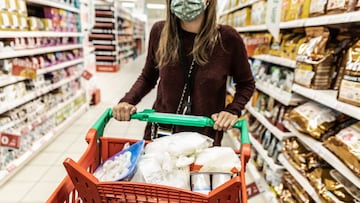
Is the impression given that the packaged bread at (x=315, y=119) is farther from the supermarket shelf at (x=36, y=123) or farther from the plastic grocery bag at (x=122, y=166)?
the supermarket shelf at (x=36, y=123)

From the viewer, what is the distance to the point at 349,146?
47.1 inches

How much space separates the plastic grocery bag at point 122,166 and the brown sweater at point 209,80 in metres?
0.37

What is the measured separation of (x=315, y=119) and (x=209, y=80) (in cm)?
76

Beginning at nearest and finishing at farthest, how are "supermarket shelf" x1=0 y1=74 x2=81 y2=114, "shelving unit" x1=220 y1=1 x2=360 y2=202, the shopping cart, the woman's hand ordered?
1. the shopping cart
2. the woman's hand
3. "shelving unit" x1=220 y1=1 x2=360 y2=202
4. "supermarket shelf" x1=0 y1=74 x2=81 y2=114

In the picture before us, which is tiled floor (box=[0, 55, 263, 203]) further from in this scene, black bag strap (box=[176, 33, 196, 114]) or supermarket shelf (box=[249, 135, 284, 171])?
black bag strap (box=[176, 33, 196, 114])

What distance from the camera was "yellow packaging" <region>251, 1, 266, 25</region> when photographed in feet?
7.68

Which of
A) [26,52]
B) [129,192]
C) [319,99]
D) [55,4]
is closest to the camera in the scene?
[129,192]

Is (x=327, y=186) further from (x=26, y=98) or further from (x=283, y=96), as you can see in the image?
(x=26, y=98)

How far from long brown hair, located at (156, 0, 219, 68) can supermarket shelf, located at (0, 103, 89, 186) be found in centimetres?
188

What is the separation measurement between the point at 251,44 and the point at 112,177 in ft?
7.74

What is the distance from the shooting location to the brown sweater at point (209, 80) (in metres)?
1.15

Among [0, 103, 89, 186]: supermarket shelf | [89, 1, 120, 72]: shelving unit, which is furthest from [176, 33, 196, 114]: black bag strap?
[89, 1, 120, 72]: shelving unit

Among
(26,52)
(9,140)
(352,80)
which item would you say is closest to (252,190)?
(352,80)

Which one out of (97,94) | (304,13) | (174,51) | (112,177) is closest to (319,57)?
(304,13)
